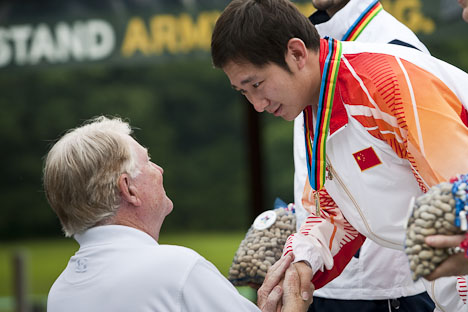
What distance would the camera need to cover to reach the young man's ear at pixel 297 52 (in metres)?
2.10

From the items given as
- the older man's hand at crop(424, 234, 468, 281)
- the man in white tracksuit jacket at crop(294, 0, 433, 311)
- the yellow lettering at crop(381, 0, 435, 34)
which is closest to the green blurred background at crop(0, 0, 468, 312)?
the yellow lettering at crop(381, 0, 435, 34)

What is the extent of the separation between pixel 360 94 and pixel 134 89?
11711 mm

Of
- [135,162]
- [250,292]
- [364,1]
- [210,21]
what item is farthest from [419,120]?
[250,292]

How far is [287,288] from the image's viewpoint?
2.17m

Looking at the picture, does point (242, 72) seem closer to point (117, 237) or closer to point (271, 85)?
point (271, 85)

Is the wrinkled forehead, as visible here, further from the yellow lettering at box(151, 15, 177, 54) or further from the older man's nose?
the yellow lettering at box(151, 15, 177, 54)

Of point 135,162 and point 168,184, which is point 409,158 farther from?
point 168,184

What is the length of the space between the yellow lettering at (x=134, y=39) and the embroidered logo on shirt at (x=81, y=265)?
9.40ft

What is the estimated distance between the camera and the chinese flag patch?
80.4 inches

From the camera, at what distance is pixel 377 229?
2.11 meters

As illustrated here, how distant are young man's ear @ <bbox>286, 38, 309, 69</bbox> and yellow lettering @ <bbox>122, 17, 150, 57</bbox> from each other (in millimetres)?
2706

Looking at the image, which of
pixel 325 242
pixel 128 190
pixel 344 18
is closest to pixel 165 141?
pixel 344 18

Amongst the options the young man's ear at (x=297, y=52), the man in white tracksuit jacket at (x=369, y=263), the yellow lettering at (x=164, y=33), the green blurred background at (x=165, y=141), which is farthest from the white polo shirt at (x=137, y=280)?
the green blurred background at (x=165, y=141)

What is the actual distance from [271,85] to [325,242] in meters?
0.51
